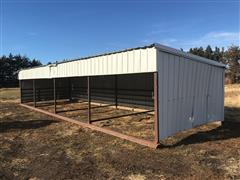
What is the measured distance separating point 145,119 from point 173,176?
20.1 feet

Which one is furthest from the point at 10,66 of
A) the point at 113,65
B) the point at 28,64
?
the point at 113,65

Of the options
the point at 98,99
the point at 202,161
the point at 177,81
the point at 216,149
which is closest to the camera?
the point at 202,161

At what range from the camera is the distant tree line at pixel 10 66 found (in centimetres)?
4581

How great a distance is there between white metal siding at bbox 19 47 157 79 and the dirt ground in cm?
199

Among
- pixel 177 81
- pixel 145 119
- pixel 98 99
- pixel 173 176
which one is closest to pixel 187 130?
pixel 177 81

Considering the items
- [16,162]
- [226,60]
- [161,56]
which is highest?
[226,60]

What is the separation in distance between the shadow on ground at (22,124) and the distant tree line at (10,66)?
33.7 meters

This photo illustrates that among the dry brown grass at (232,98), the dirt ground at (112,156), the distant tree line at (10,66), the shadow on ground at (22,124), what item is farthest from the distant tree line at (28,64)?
the dirt ground at (112,156)

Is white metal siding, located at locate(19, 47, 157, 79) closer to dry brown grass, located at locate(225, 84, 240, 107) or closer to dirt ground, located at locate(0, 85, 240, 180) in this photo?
dirt ground, located at locate(0, 85, 240, 180)

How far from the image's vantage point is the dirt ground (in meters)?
5.05

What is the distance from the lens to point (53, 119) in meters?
11.5

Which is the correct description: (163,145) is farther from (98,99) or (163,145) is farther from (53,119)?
(98,99)

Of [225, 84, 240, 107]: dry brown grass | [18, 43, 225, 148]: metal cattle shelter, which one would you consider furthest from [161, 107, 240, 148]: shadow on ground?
[225, 84, 240, 107]: dry brown grass

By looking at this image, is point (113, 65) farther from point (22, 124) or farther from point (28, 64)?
point (28, 64)
